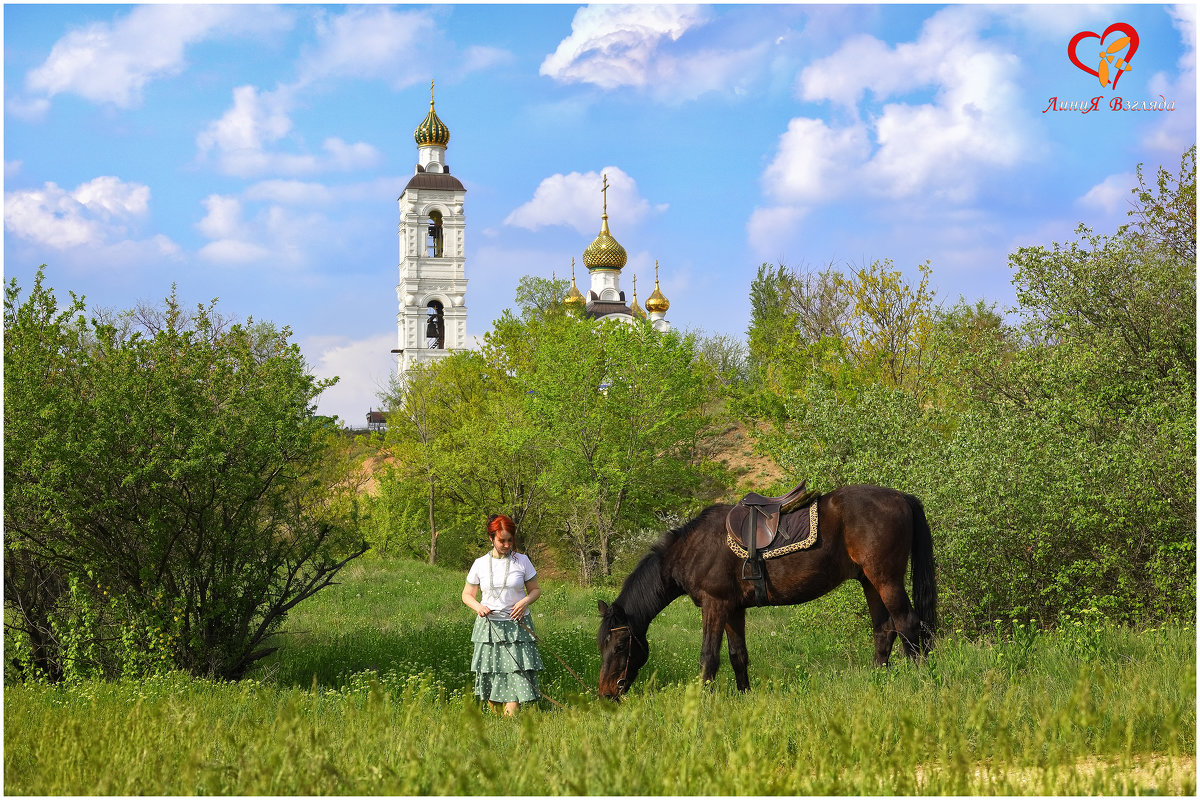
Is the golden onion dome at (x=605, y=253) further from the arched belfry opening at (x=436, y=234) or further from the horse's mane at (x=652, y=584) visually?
the horse's mane at (x=652, y=584)

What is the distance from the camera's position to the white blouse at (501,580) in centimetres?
767

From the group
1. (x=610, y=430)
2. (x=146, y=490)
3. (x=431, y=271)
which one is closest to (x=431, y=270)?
(x=431, y=271)

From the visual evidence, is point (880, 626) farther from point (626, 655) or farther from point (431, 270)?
point (431, 270)

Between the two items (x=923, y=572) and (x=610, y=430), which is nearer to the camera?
(x=923, y=572)

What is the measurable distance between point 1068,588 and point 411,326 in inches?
2517

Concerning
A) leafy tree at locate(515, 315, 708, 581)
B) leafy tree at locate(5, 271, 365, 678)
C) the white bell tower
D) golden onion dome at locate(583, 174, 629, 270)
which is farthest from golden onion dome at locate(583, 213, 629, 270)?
leafy tree at locate(5, 271, 365, 678)

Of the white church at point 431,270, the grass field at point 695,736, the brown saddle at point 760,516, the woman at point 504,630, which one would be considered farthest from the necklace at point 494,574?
the white church at point 431,270

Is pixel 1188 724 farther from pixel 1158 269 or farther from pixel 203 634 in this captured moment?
pixel 1158 269

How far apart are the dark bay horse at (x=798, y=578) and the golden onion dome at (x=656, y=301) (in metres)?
71.3

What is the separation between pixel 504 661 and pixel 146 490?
3770mm

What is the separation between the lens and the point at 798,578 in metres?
8.31

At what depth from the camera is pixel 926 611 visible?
8.10m

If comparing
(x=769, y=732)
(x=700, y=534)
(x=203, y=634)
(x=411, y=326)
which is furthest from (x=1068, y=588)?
(x=411, y=326)

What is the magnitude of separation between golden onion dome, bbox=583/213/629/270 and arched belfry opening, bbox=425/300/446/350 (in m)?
15.8
